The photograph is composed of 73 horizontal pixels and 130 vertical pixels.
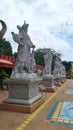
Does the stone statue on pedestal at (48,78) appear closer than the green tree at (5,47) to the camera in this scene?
Yes

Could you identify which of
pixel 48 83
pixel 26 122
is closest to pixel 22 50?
pixel 26 122

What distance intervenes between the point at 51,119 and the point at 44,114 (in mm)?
639

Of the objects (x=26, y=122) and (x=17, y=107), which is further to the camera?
(x=17, y=107)

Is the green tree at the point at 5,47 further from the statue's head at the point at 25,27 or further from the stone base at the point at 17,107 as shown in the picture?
the stone base at the point at 17,107

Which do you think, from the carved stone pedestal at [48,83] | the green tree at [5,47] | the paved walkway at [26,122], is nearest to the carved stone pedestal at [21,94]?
the paved walkway at [26,122]

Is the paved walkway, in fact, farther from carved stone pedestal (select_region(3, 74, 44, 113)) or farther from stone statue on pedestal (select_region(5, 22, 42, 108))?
stone statue on pedestal (select_region(5, 22, 42, 108))

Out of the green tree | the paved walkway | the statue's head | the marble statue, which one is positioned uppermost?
the green tree

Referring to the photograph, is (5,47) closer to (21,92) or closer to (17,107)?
(21,92)

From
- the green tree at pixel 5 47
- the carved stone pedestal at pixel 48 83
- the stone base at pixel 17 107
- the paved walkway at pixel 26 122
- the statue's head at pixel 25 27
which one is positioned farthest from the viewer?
the green tree at pixel 5 47

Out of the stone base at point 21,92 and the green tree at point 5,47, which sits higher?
the green tree at point 5,47

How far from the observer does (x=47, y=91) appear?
506 inches

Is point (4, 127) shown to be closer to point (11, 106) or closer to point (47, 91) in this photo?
point (11, 106)

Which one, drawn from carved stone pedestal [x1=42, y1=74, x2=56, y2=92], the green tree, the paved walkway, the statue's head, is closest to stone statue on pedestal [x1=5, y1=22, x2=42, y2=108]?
the statue's head

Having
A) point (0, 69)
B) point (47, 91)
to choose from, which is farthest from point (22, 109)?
point (0, 69)
